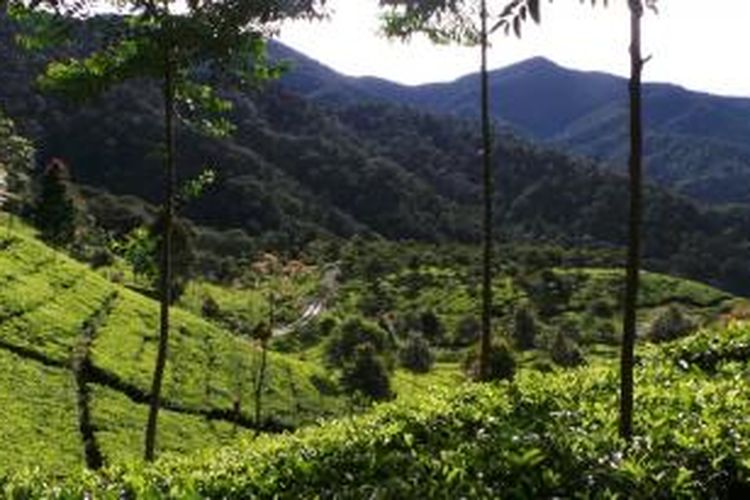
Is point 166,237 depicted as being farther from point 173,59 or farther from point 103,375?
point 103,375

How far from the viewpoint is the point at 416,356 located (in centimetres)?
15825

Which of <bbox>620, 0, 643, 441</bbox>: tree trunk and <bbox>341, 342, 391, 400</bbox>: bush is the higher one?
<bbox>620, 0, 643, 441</bbox>: tree trunk

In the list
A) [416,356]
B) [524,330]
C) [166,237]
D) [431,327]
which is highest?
[166,237]

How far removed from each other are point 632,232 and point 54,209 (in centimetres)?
13323

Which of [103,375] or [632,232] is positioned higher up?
[632,232]

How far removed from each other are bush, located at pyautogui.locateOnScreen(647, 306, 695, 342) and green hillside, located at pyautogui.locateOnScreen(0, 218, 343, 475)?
63.9 meters

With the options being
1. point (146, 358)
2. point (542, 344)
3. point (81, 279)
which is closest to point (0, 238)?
point (81, 279)

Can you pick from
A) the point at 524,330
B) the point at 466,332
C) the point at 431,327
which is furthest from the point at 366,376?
the point at 431,327

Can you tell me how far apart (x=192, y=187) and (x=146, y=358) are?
238 ft

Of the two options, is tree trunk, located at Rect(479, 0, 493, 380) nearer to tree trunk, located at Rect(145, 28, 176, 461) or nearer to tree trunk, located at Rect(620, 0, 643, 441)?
tree trunk, located at Rect(145, 28, 176, 461)

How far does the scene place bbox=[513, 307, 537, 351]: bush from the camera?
180750 millimetres

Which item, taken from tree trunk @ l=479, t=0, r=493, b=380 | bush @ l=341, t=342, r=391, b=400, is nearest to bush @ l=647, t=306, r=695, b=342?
bush @ l=341, t=342, r=391, b=400

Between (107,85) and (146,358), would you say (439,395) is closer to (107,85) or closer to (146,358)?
(107,85)

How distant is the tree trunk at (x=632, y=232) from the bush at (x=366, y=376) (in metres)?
101
